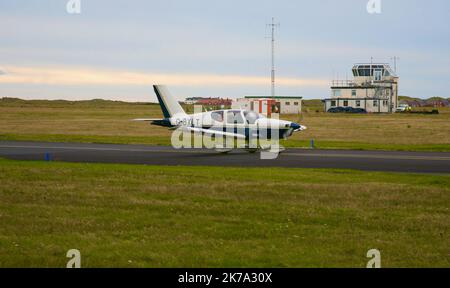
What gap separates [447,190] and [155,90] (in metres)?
21.8

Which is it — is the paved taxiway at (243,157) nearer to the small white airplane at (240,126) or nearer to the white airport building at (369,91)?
the small white airplane at (240,126)

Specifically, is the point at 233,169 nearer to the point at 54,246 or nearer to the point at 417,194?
the point at 417,194

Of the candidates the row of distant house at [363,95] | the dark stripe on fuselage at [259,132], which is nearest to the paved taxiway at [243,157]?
the dark stripe on fuselage at [259,132]

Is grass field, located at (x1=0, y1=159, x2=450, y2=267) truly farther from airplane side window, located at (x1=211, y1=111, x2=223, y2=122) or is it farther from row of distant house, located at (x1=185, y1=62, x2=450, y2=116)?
row of distant house, located at (x1=185, y1=62, x2=450, y2=116)

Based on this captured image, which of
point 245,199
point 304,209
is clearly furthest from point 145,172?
point 304,209

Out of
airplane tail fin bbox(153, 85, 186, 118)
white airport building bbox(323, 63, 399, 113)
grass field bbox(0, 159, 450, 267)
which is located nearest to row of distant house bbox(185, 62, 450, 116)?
white airport building bbox(323, 63, 399, 113)

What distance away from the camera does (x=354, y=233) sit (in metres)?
13.1

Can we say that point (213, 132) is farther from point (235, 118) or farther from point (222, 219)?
point (222, 219)

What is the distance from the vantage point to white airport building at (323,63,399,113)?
116562 millimetres

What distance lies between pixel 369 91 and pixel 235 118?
3485 inches

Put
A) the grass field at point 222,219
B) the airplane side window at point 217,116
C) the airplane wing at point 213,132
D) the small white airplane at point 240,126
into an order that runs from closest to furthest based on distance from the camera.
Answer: the grass field at point 222,219
the small white airplane at point 240,126
the airplane wing at point 213,132
the airplane side window at point 217,116

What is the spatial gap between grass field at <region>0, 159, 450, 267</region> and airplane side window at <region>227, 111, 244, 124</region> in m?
10.7

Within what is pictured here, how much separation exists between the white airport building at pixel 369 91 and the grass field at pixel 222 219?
96358 mm

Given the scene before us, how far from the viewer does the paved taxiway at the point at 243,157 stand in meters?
26.9
